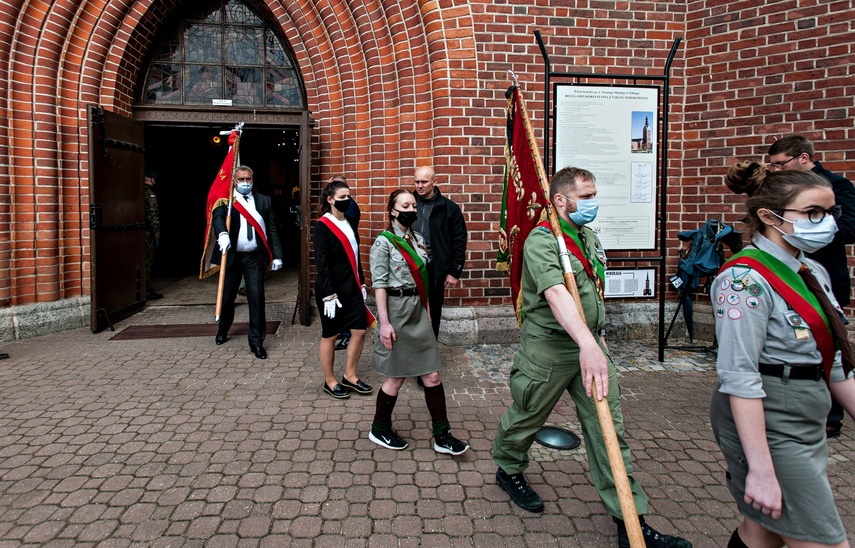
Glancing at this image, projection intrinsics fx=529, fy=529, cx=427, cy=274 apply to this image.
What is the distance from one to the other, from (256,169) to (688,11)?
12.4m

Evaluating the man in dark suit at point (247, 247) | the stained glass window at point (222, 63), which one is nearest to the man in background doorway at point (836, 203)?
the man in dark suit at point (247, 247)

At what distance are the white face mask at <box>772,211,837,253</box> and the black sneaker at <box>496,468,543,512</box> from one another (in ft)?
5.62

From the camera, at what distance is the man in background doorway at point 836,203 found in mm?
3445

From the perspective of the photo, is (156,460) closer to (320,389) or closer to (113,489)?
(113,489)

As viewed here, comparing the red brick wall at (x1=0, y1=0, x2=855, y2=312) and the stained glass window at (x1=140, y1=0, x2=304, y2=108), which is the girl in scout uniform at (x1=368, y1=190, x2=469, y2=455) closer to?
the red brick wall at (x1=0, y1=0, x2=855, y2=312)

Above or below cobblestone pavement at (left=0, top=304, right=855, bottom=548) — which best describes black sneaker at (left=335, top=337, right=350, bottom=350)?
above

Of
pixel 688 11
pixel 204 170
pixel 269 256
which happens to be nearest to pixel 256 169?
pixel 204 170

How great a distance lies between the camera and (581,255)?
2.47m

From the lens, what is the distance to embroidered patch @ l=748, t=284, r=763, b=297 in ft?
5.68

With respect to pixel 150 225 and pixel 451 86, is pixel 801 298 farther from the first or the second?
pixel 150 225

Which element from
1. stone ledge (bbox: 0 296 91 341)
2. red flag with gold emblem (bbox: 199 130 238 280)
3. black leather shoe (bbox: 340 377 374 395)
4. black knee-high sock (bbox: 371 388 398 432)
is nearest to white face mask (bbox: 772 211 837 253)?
black knee-high sock (bbox: 371 388 398 432)

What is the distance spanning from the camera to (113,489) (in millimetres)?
2893

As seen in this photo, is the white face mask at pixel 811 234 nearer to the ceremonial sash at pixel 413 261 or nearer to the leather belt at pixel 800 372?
the leather belt at pixel 800 372

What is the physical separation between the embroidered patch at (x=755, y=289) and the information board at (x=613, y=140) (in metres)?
3.75
